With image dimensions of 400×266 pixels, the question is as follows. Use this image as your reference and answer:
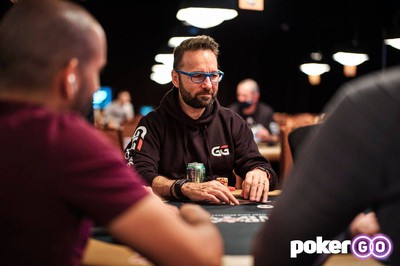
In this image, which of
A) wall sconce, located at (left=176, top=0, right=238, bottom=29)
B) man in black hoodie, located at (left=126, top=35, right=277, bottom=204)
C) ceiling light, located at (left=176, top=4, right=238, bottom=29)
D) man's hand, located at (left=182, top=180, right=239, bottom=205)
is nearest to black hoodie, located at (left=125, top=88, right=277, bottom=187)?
man in black hoodie, located at (left=126, top=35, right=277, bottom=204)

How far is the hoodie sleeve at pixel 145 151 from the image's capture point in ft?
7.76

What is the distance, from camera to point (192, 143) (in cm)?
255

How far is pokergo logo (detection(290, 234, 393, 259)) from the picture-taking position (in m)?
0.92

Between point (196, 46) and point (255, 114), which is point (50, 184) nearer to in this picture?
point (196, 46)

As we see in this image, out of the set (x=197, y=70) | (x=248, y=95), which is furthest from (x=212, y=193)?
(x=248, y=95)

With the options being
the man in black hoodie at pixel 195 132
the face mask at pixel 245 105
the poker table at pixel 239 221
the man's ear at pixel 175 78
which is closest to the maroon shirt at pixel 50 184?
the poker table at pixel 239 221

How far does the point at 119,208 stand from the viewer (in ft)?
2.96

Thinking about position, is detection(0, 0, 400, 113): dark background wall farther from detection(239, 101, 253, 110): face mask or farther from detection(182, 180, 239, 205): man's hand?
detection(182, 180, 239, 205): man's hand

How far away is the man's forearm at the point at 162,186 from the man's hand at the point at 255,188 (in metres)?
0.32

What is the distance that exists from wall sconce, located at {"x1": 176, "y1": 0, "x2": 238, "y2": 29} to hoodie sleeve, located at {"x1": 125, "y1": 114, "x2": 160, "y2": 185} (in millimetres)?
1778

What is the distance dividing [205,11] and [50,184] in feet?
11.9

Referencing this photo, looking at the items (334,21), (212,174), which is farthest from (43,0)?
(334,21)

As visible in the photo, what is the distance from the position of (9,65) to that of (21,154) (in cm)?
20

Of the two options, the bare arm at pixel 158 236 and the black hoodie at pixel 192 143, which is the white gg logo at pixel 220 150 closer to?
the black hoodie at pixel 192 143
